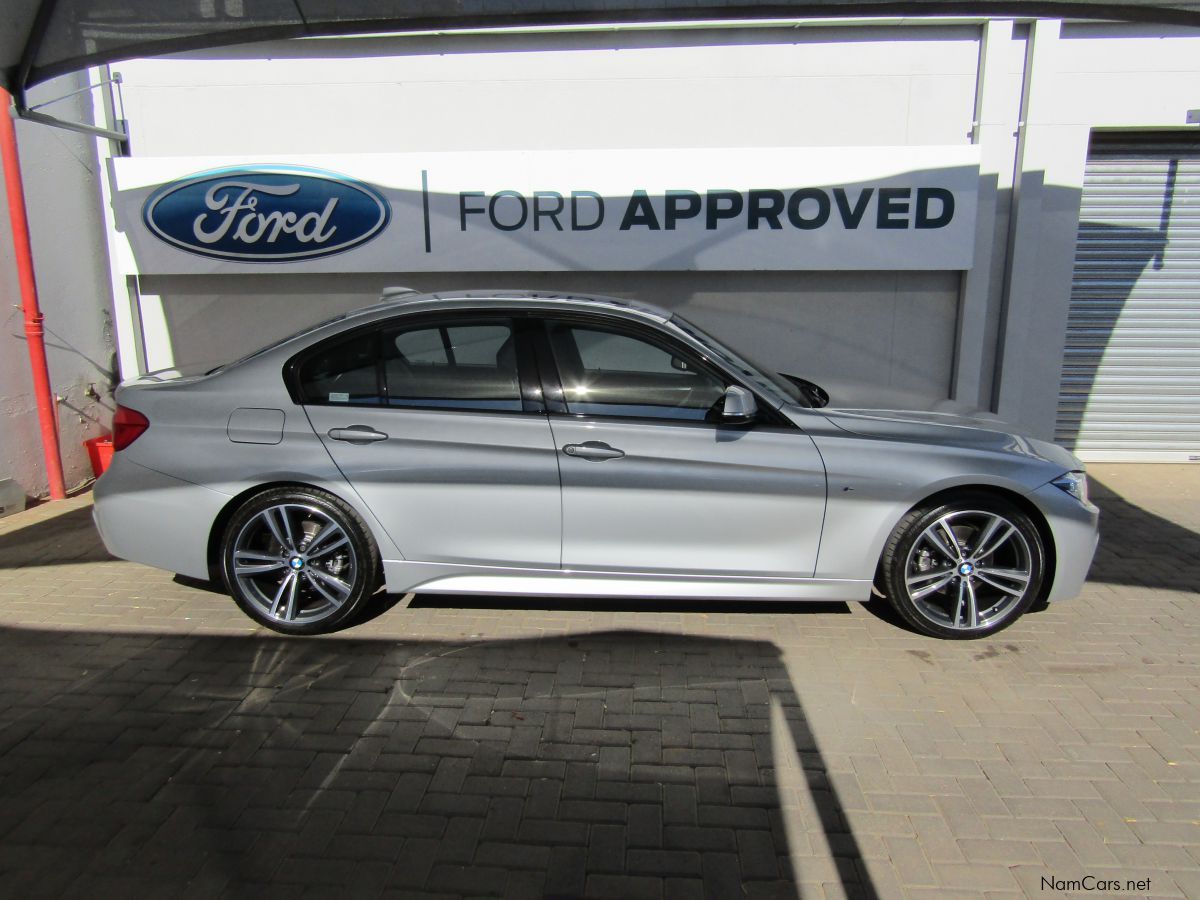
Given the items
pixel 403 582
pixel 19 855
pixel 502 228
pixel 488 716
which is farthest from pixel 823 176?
pixel 19 855

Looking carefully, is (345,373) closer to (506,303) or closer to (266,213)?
(506,303)

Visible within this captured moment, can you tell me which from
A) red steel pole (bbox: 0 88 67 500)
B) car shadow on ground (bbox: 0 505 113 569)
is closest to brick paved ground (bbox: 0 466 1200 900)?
car shadow on ground (bbox: 0 505 113 569)

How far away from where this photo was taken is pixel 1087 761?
313 centimetres

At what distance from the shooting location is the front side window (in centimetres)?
402

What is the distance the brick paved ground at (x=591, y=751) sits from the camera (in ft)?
8.49

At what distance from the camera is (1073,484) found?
13.2 ft

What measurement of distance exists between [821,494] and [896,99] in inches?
180

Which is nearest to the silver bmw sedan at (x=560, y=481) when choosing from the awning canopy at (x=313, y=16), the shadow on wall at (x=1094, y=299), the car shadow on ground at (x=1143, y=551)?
the car shadow on ground at (x=1143, y=551)

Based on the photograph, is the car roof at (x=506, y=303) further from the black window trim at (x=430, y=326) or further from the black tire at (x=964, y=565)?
the black tire at (x=964, y=565)

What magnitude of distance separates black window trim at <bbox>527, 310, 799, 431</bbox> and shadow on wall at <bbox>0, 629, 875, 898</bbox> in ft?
3.64

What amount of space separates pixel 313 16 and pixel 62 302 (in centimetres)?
361

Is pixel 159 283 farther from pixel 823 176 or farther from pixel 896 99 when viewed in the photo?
pixel 896 99

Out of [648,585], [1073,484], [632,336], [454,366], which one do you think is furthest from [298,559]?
[1073,484]

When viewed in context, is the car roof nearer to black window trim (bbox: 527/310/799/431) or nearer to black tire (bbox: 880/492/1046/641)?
black window trim (bbox: 527/310/799/431)
